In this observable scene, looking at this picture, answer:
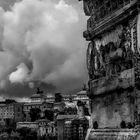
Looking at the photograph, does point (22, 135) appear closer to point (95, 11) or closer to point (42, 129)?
point (42, 129)

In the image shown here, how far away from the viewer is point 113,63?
5660 mm

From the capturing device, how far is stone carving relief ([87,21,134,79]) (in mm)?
5270

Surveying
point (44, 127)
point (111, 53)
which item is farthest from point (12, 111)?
point (111, 53)

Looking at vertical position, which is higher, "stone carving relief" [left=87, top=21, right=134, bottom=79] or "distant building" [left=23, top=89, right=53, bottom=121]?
"distant building" [left=23, top=89, right=53, bottom=121]

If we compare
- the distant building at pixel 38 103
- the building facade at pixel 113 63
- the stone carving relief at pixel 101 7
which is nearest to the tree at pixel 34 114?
the distant building at pixel 38 103

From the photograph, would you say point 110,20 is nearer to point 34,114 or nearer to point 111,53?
point 111,53

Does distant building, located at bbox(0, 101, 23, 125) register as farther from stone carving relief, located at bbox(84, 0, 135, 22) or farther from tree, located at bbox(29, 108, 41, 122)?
stone carving relief, located at bbox(84, 0, 135, 22)

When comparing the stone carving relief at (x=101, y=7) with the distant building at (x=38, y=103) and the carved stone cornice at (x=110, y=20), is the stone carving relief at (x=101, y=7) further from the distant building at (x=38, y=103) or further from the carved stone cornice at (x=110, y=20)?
the distant building at (x=38, y=103)

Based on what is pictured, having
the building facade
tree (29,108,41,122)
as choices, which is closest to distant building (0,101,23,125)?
tree (29,108,41,122)

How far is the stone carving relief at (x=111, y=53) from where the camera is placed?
17.3 ft

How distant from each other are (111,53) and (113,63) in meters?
0.18

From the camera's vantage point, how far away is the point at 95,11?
20.6 feet

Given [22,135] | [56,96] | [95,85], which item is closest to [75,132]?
[95,85]

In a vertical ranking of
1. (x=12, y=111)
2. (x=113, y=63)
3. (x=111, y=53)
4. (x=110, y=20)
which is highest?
(x=12, y=111)
